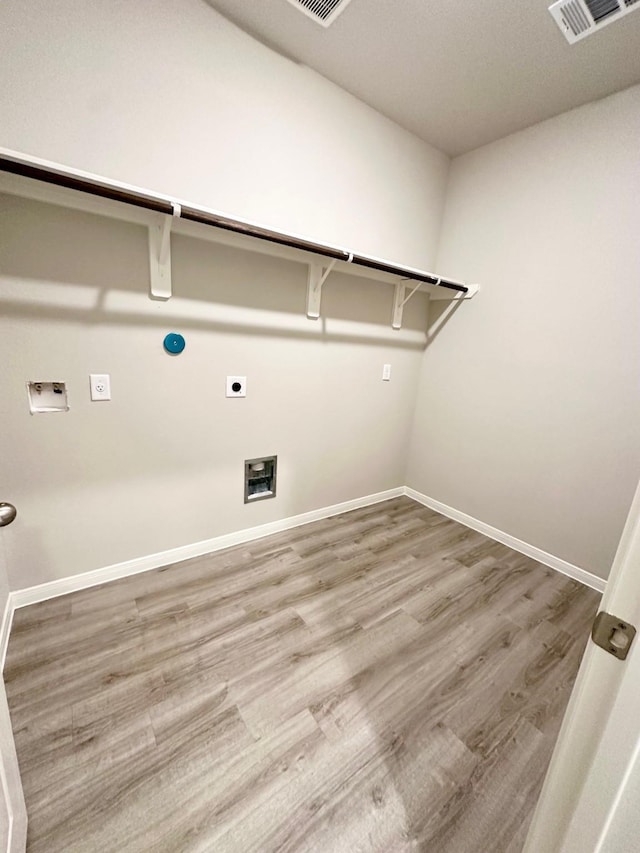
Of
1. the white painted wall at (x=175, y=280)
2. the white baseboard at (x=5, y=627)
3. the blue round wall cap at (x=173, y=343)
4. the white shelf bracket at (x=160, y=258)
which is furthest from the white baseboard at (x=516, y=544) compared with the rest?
the white baseboard at (x=5, y=627)

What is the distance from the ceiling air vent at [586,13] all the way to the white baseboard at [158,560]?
2672 mm

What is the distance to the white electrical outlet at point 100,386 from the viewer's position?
4.85 feet

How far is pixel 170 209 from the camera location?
1237 millimetres

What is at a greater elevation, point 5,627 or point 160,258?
point 160,258

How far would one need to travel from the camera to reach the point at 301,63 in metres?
1.68

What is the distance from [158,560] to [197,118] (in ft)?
7.07

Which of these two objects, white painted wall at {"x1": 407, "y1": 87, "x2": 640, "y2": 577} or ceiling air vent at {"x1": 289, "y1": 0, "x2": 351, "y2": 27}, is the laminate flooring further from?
ceiling air vent at {"x1": 289, "y1": 0, "x2": 351, "y2": 27}

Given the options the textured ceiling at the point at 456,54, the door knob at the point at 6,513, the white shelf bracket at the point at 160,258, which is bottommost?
the door knob at the point at 6,513

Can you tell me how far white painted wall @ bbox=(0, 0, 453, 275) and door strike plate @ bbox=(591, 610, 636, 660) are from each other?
196 centimetres

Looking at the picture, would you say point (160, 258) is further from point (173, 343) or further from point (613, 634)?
point (613, 634)

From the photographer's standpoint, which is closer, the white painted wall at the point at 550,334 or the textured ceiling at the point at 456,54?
the textured ceiling at the point at 456,54

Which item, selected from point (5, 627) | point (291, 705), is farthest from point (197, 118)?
point (291, 705)

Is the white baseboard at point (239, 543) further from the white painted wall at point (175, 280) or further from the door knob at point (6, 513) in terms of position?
the door knob at point (6, 513)

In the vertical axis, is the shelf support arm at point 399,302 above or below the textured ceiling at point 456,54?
below
